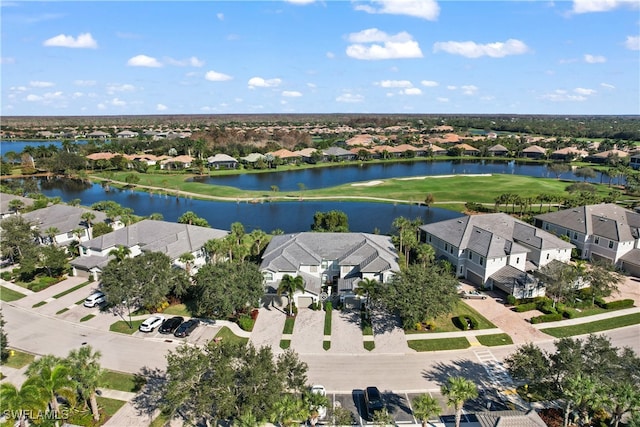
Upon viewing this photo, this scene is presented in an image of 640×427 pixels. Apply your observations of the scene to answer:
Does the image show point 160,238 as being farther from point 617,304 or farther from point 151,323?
point 617,304

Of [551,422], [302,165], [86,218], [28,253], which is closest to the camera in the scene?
[551,422]

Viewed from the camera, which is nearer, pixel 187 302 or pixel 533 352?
pixel 533 352

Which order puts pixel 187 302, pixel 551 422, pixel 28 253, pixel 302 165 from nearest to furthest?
pixel 551 422 → pixel 187 302 → pixel 28 253 → pixel 302 165

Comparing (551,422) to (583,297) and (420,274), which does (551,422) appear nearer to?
(420,274)

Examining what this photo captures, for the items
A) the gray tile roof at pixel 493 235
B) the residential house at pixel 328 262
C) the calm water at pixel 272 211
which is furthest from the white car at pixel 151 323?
the gray tile roof at pixel 493 235

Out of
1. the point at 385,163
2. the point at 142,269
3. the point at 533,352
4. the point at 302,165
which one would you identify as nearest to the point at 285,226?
the point at 142,269

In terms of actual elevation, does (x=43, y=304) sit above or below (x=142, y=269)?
below

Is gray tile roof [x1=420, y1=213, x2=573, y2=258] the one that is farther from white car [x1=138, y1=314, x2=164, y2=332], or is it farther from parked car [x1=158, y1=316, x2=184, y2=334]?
white car [x1=138, y1=314, x2=164, y2=332]
